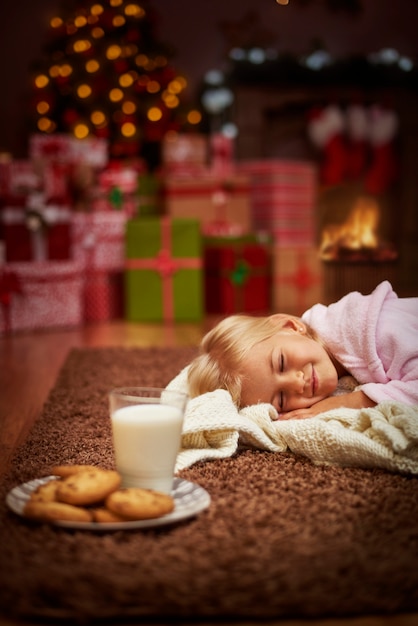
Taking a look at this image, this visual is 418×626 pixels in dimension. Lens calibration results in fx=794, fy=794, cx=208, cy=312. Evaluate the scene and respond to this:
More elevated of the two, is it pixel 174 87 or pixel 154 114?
pixel 174 87

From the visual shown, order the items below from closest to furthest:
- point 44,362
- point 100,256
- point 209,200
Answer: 1. point 44,362
2. point 100,256
3. point 209,200

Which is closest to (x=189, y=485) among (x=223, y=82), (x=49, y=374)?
(x=49, y=374)

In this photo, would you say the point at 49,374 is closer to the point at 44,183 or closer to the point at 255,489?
the point at 255,489

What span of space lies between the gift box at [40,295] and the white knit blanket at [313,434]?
2.02m

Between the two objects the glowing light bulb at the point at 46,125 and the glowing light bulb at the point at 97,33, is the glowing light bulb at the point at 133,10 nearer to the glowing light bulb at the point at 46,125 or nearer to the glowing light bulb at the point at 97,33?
the glowing light bulb at the point at 97,33

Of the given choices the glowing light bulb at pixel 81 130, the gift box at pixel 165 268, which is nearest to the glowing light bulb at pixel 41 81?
the glowing light bulb at pixel 81 130

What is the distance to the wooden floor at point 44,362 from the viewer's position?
76 cm

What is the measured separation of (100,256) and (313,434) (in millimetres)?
2529

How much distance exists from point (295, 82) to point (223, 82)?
0.44 metres

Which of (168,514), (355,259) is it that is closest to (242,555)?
(168,514)

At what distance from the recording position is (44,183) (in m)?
3.46

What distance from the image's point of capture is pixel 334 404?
137 cm

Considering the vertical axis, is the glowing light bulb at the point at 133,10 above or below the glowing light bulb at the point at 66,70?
above

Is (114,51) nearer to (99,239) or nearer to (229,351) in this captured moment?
(99,239)
